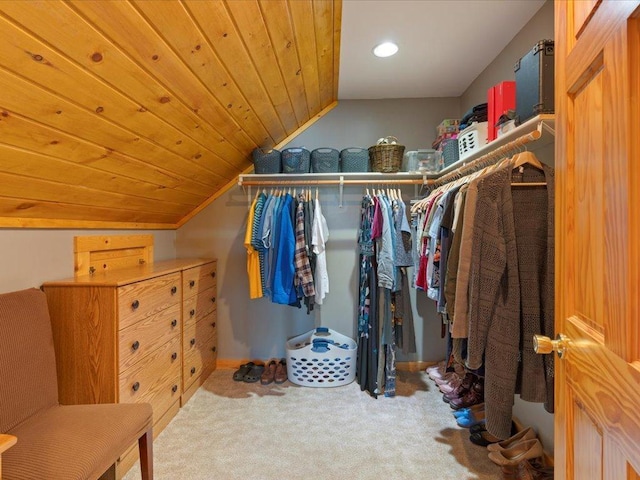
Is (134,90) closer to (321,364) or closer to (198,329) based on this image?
(198,329)

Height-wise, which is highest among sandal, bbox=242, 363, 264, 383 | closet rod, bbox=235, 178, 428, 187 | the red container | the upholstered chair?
the red container

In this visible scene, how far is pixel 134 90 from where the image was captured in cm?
128

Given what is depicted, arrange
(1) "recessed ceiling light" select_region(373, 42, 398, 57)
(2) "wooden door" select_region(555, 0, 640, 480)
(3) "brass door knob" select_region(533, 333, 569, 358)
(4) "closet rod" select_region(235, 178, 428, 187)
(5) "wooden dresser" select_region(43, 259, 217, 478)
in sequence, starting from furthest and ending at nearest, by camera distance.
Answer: (4) "closet rod" select_region(235, 178, 428, 187)
(1) "recessed ceiling light" select_region(373, 42, 398, 57)
(5) "wooden dresser" select_region(43, 259, 217, 478)
(3) "brass door knob" select_region(533, 333, 569, 358)
(2) "wooden door" select_region(555, 0, 640, 480)

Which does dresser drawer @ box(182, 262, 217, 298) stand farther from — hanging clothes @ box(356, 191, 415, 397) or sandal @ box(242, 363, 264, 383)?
hanging clothes @ box(356, 191, 415, 397)

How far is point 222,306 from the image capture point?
2971 mm

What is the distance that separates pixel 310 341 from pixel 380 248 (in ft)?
3.34

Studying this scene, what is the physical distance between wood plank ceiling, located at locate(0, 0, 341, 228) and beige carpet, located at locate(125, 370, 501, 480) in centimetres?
143

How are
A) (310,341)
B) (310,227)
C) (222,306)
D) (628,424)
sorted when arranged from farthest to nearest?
(222,306), (310,341), (310,227), (628,424)

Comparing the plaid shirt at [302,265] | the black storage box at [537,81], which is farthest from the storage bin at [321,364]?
the black storage box at [537,81]

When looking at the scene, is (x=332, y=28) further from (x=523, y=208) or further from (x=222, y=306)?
(x=222, y=306)

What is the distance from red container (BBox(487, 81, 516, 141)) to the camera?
5.34ft

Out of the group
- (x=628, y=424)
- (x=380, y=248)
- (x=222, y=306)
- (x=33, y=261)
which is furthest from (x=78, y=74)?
(x=222, y=306)

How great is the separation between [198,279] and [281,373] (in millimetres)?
1025

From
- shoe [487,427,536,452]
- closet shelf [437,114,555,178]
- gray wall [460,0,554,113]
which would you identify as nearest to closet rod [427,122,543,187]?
closet shelf [437,114,555,178]
